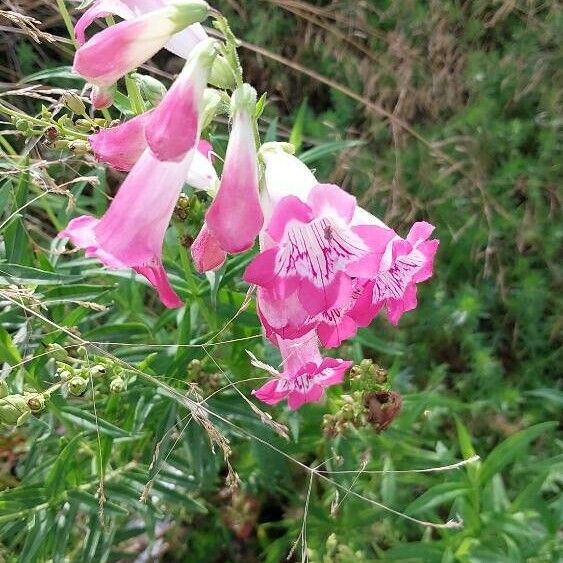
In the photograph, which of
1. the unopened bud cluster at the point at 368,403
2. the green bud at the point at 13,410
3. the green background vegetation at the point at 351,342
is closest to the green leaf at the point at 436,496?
the green background vegetation at the point at 351,342

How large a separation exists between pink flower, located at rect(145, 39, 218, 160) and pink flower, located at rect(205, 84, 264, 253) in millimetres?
64

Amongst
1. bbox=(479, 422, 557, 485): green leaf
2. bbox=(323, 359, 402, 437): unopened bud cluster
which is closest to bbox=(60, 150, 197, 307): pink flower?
bbox=(323, 359, 402, 437): unopened bud cluster

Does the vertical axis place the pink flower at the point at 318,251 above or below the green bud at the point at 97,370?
above

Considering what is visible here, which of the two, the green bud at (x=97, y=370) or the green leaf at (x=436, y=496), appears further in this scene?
the green leaf at (x=436, y=496)

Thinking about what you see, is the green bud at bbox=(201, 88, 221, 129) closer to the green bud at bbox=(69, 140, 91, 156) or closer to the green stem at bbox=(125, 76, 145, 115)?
the green stem at bbox=(125, 76, 145, 115)

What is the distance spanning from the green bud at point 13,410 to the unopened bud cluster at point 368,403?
60 centimetres

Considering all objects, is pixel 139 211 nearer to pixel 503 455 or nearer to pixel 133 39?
→ pixel 133 39

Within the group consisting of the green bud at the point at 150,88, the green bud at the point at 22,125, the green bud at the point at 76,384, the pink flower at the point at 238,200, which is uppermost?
the pink flower at the point at 238,200

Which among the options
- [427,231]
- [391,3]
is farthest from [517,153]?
[427,231]

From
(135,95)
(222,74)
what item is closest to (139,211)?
(222,74)

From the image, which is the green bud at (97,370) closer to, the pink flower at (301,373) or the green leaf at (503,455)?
the pink flower at (301,373)

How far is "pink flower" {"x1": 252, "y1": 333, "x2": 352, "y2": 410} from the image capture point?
1.31 metres

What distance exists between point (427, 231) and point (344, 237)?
0.49 ft

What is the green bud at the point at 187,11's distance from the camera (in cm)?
106
